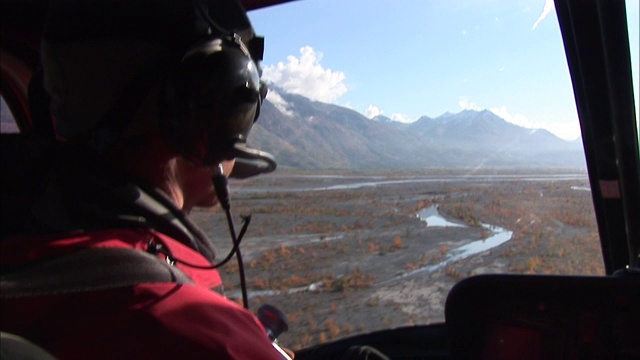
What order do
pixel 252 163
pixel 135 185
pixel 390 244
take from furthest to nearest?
1. pixel 390 244
2. pixel 252 163
3. pixel 135 185

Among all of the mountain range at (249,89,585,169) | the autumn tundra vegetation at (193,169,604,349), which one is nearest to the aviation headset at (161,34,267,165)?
the autumn tundra vegetation at (193,169,604,349)

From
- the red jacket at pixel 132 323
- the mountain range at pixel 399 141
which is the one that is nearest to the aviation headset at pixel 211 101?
the red jacket at pixel 132 323

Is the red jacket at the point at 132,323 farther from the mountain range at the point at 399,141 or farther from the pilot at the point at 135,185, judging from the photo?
the mountain range at the point at 399,141

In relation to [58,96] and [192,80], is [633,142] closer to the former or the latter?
[192,80]

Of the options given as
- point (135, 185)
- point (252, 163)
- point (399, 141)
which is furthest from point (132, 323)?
point (399, 141)

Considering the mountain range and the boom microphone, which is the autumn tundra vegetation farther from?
the boom microphone

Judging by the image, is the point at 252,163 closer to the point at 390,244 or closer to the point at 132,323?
the point at 132,323
